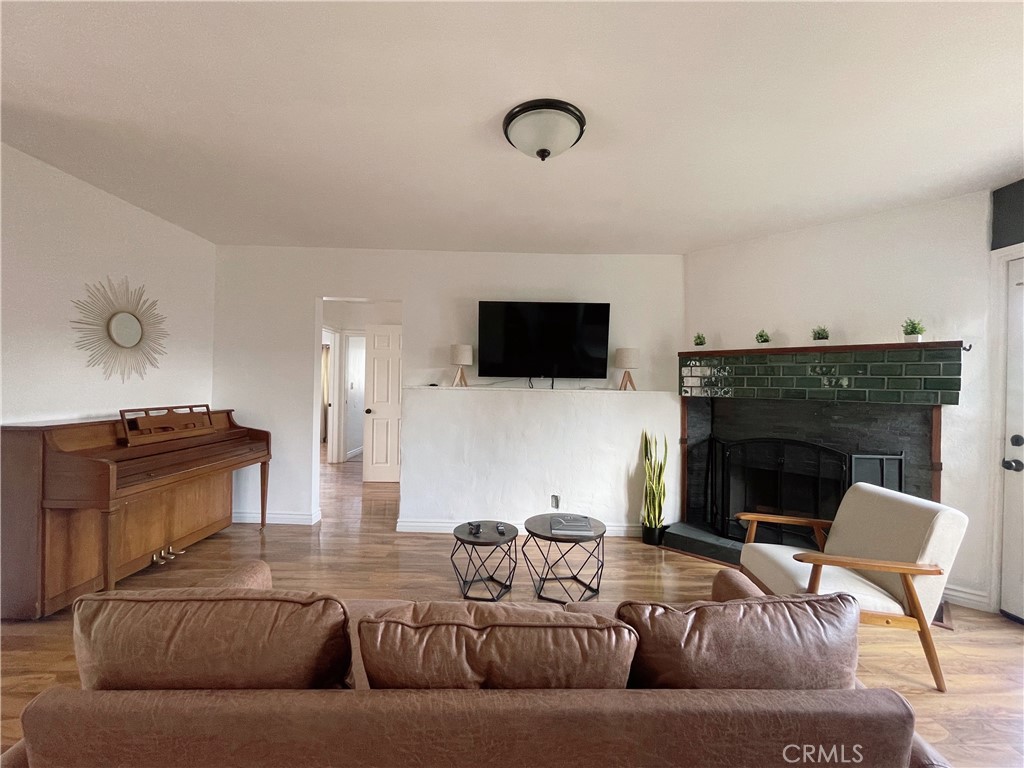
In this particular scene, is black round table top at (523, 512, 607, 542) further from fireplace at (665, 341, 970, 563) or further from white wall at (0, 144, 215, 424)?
white wall at (0, 144, 215, 424)

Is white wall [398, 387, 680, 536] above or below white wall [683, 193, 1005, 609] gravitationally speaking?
below

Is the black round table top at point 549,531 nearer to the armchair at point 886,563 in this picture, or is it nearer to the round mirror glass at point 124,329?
the armchair at point 886,563

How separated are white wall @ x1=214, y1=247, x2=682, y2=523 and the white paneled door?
163 cm

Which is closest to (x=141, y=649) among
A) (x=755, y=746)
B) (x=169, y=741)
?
(x=169, y=741)

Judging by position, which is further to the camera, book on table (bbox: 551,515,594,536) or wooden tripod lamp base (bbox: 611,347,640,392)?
wooden tripod lamp base (bbox: 611,347,640,392)

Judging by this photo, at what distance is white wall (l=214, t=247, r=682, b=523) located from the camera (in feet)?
12.6

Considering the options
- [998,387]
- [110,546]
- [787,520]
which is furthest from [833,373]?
[110,546]

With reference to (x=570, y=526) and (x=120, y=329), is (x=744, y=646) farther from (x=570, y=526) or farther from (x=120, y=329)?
(x=120, y=329)

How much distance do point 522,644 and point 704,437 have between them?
11.0 ft

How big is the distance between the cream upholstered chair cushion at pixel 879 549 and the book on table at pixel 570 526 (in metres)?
0.89

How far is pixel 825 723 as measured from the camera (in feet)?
2.70

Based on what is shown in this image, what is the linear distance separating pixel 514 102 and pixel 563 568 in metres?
2.84

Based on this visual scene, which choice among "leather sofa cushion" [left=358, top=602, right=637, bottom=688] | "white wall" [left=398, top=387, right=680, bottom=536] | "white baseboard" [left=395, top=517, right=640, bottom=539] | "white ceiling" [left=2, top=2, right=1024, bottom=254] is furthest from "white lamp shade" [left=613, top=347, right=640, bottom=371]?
"leather sofa cushion" [left=358, top=602, right=637, bottom=688]

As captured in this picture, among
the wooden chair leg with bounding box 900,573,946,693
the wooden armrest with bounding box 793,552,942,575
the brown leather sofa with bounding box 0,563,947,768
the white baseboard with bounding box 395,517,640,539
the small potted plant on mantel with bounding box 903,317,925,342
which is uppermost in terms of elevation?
the small potted plant on mantel with bounding box 903,317,925,342
